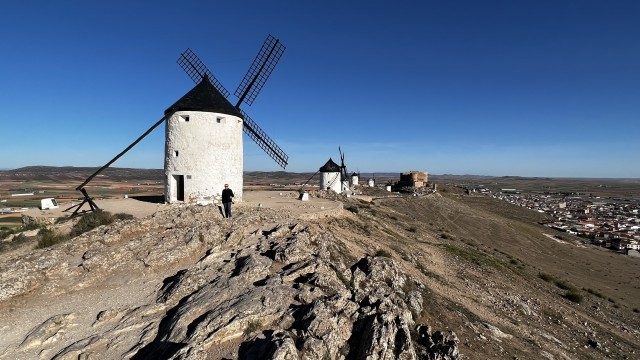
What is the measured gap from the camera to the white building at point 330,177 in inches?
Result: 1737

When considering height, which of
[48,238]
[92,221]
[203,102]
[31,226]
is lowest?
[48,238]

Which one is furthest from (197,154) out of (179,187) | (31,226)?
(31,226)

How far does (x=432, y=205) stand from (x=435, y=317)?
3974cm

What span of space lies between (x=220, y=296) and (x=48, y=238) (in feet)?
30.4

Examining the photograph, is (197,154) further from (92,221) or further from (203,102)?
(92,221)

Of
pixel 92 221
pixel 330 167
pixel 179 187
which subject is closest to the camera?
pixel 92 221

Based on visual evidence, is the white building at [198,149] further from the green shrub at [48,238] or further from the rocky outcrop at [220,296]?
the green shrub at [48,238]

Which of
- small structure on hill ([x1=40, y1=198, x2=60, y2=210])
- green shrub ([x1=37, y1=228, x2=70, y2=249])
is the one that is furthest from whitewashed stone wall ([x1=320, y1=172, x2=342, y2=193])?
A: green shrub ([x1=37, y1=228, x2=70, y2=249])

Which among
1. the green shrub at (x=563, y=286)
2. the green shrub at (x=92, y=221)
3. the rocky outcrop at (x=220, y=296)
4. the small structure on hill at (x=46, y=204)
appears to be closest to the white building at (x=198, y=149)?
the green shrub at (x=92, y=221)

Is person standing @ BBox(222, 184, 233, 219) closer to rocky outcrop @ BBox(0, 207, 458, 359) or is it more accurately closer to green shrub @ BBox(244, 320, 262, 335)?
rocky outcrop @ BBox(0, 207, 458, 359)

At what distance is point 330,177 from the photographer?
1742 inches

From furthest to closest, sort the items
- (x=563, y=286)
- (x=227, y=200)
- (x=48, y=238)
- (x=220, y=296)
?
(x=563, y=286), (x=227, y=200), (x=48, y=238), (x=220, y=296)

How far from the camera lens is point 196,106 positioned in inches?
711

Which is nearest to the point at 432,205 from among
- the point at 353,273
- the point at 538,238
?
the point at 538,238
